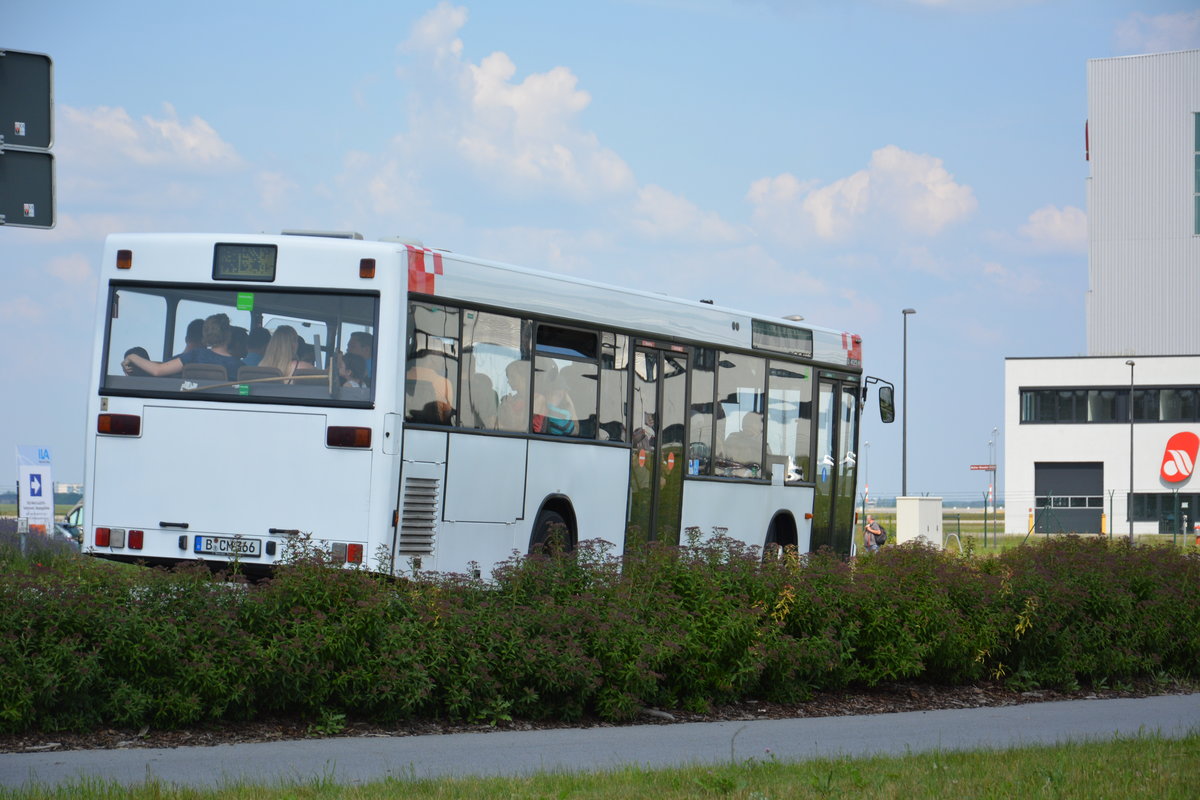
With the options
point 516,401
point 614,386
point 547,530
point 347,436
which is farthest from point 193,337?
point 614,386

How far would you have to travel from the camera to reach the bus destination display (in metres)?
12.6

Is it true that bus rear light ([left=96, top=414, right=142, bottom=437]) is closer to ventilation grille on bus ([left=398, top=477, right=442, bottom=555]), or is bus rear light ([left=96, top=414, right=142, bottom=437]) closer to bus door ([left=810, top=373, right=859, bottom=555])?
ventilation grille on bus ([left=398, top=477, right=442, bottom=555])

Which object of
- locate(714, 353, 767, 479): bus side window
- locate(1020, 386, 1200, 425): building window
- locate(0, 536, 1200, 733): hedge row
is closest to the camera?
locate(0, 536, 1200, 733): hedge row

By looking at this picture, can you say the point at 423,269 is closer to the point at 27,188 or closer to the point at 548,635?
the point at 548,635

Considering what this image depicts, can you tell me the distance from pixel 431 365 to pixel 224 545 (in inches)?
87.6

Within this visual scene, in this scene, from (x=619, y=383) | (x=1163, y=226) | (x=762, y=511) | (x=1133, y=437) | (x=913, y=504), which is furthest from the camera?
(x=1163, y=226)

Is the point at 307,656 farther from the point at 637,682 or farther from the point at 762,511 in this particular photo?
the point at 762,511

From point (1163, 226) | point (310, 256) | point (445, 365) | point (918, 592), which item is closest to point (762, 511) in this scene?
point (918, 592)

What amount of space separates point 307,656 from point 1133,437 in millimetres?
70945

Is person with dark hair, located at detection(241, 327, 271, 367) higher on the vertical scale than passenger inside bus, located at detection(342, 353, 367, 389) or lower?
higher

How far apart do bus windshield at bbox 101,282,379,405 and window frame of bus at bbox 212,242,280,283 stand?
0.10 m

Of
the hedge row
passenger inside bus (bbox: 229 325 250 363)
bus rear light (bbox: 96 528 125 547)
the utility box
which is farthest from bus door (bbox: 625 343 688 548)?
the utility box

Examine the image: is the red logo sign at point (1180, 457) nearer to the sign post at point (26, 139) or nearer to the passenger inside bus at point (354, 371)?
the passenger inside bus at point (354, 371)

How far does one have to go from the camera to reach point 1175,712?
41.0 feet
